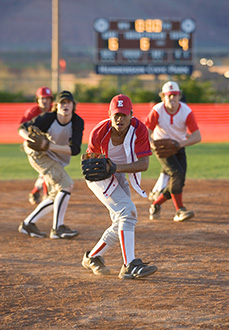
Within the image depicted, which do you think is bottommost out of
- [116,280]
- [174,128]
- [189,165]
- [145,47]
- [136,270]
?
[189,165]

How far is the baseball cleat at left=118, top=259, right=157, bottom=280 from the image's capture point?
20.0 feet

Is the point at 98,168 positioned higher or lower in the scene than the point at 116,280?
higher

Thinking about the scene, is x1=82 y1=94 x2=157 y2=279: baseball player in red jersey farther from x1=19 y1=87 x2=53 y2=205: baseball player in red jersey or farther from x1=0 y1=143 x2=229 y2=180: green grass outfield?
x1=0 y1=143 x2=229 y2=180: green grass outfield

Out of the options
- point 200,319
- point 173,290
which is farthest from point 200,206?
point 200,319

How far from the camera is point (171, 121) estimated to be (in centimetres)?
917

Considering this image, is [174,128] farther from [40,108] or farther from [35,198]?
[35,198]

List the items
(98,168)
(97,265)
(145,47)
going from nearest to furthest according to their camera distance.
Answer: (98,168) → (97,265) → (145,47)

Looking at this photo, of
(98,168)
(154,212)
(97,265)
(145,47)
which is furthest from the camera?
(145,47)

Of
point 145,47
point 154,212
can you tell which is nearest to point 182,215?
point 154,212

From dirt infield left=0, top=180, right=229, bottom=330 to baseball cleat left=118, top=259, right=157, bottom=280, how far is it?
0.07 m

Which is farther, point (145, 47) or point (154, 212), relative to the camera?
point (145, 47)

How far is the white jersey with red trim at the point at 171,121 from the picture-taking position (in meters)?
9.11

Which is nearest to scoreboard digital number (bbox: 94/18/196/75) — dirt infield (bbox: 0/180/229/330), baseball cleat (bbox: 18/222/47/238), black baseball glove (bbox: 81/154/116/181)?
dirt infield (bbox: 0/180/229/330)

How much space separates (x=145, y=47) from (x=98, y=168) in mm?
25050
